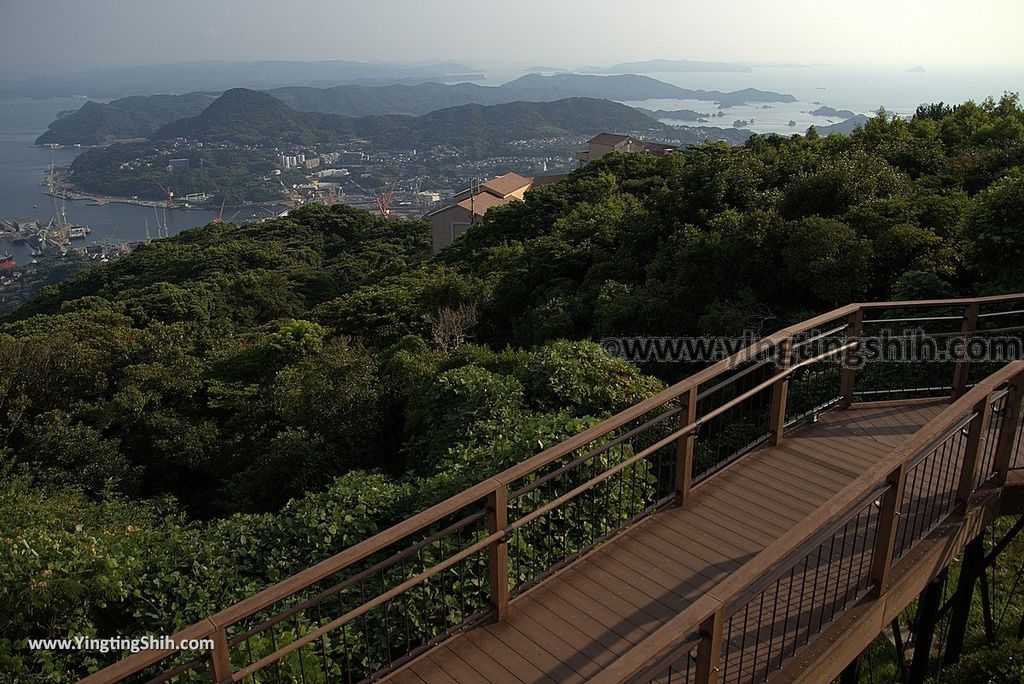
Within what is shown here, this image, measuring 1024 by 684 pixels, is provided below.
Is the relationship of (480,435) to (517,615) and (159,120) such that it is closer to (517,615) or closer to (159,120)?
(517,615)

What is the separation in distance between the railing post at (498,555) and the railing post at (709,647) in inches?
44.9

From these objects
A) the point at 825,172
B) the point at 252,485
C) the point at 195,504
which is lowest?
the point at 195,504

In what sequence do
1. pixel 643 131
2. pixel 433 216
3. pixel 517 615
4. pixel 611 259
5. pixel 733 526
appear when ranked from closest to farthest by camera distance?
pixel 517 615 → pixel 733 526 → pixel 611 259 → pixel 433 216 → pixel 643 131

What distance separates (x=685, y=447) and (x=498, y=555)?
4.75 feet

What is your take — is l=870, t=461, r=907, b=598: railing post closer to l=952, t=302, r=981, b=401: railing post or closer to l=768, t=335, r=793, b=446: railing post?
l=768, t=335, r=793, b=446: railing post

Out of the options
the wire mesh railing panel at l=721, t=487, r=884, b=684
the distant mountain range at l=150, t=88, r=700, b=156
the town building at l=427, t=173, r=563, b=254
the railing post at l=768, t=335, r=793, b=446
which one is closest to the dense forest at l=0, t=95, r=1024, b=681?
the railing post at l=768, t=335, r=793, b=446

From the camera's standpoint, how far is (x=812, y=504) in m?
4.25

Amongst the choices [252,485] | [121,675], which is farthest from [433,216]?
[121,675]

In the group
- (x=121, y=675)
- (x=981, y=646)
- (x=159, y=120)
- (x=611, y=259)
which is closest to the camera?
A: (x=121, y=675)

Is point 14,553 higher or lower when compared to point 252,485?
higher

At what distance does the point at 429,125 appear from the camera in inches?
6270

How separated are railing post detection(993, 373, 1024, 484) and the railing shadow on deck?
0.01 meters

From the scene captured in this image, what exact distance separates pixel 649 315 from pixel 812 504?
827 centimetres

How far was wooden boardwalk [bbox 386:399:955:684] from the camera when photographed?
3129 millimetres
